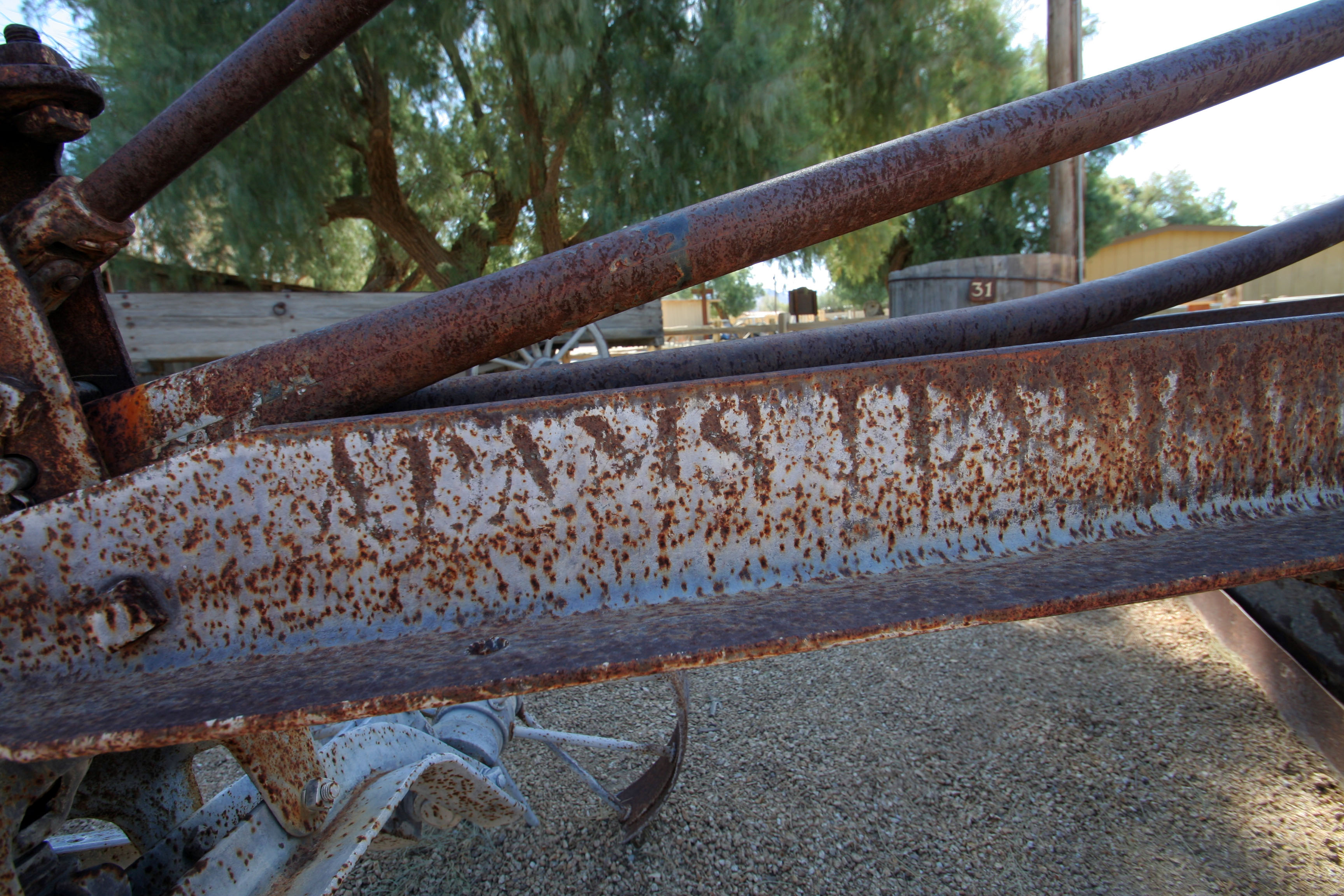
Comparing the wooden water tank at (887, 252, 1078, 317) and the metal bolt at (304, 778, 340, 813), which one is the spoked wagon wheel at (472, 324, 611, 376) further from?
the metal bolt at (304, 778, 340, 813)

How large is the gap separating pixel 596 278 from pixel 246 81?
0.79 m

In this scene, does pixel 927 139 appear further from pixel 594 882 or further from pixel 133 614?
pixel 594 882

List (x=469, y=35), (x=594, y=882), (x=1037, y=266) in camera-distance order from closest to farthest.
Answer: (x=594, y=882) → (x=1037, y=266) → (x=469, y=35)

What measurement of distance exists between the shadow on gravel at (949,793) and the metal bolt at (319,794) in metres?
0.83

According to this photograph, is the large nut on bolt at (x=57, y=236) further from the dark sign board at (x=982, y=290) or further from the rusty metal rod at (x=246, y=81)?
the dark sign board at (x=982, y=290)

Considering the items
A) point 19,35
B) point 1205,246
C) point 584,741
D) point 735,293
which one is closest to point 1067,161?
point 584,741

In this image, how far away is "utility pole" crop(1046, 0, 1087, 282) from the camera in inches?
242

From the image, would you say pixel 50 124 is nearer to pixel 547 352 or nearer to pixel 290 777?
pixel 290 777

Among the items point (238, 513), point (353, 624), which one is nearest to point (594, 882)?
point (353, 624)

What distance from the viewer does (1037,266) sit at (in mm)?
5500

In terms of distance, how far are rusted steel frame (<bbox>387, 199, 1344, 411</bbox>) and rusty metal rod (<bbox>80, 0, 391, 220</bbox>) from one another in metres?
0.56

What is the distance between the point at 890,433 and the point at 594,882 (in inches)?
61.6

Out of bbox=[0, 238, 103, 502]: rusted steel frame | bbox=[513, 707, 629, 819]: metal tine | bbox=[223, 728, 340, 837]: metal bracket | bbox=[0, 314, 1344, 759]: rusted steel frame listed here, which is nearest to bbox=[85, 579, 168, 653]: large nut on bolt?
bbox=[0, 314, 1344, 759]: rusted steel frame

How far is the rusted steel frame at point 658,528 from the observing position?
2.52ft
